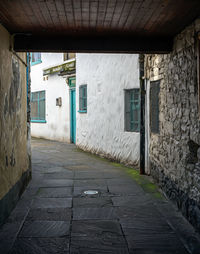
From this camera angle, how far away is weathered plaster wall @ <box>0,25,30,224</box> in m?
4.76

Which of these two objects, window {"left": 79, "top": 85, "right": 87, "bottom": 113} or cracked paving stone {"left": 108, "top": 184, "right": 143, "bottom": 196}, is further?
window {"left": 79, "top": 85, "right": 87, "bottom": 113}

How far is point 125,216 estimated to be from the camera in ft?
16.8

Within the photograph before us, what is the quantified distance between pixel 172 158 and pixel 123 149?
157 inches

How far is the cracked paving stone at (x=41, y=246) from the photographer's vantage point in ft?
12.6

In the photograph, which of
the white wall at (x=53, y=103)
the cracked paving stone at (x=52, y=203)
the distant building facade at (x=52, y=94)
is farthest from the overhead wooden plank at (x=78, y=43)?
the white wall at (x=53, y=103)

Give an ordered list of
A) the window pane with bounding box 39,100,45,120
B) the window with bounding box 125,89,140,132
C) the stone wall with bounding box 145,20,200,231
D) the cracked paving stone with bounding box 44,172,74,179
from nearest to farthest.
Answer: the stone wall with bounding box 145,20,200,231 < the cracked paving stone with bounding box 44,172,74,179 < the window with bounding box 125,89,140,132 < the window pane with bounding box 39,100,45,120

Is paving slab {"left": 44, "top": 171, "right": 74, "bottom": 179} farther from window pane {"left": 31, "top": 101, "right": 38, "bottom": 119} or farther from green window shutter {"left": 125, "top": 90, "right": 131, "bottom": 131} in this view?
window pane {"left": 31, "top": 101, "right": 38, "bottom": 119}

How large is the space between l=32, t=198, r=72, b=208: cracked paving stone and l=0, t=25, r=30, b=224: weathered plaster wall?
15.2 inches

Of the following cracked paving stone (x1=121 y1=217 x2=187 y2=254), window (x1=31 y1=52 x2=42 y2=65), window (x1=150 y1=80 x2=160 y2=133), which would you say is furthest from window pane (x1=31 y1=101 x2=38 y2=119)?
cracked paving stone (x1=121 y1=217 x2=187 y2=254)

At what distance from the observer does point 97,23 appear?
188 inches

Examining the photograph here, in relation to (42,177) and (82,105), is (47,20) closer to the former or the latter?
(42,177)

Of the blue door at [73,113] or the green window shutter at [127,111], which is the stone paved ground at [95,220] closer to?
the green window shutter at [127,111]

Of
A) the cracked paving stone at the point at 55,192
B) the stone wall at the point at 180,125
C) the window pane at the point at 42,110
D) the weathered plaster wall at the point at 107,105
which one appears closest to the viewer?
the stone wall at the point at 180,125

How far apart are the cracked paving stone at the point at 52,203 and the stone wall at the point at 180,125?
190cm
